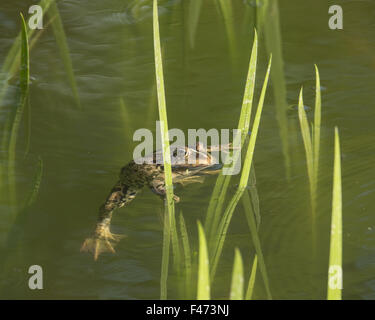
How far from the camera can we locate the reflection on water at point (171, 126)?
2.24m

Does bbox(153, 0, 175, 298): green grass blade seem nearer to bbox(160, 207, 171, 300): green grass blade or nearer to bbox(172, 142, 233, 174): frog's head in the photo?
bbox(160, 207, 171, 300): green grass blade

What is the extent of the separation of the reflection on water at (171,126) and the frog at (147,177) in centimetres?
5

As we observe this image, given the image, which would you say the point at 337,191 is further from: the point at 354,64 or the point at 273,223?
the point at 354,64

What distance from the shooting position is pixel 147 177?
263cm

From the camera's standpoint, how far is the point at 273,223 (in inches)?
95.1

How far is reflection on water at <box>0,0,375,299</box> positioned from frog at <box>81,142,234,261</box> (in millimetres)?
50

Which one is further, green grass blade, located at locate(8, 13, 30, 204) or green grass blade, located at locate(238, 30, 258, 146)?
green grass blade, located at locate(8, 13, 30, 204)

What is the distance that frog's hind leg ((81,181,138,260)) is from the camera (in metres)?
2.34

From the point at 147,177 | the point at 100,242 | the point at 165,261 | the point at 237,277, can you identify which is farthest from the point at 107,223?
the point at 237,277

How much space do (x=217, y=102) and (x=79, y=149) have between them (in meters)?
0.91

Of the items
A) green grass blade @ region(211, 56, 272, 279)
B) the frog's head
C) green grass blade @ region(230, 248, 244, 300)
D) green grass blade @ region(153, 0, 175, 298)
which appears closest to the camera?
green grass blade @ region(230, 248, 244, 300)

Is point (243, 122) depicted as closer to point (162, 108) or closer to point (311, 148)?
point (162, 108)

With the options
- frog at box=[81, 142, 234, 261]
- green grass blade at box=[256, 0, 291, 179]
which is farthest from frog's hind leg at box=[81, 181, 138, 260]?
green grass blade at box=[256, 0, 291, 179]

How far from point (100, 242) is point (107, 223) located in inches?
5.0
